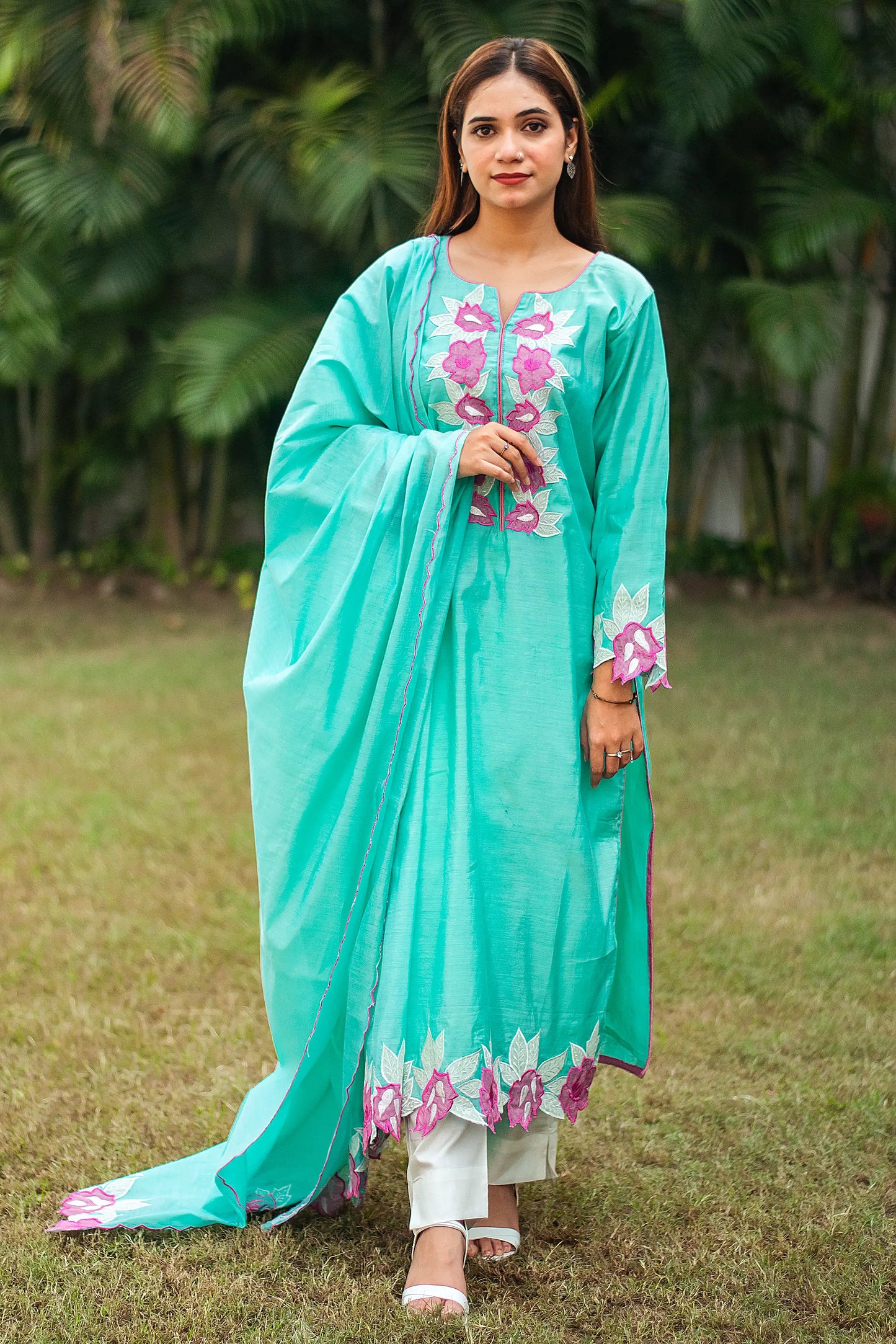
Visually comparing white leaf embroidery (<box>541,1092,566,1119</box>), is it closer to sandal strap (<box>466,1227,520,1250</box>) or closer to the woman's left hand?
sandal strap (<box>466,1227,520,1250</box>)

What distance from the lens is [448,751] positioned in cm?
205

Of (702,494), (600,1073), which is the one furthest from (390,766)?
(702,494)

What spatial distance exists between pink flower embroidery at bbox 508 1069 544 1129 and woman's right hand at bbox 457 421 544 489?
2.82ft

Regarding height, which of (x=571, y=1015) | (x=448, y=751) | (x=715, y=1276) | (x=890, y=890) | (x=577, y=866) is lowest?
(x=890, y=890)

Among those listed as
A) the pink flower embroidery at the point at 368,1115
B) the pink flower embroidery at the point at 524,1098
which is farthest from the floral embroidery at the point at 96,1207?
the pink flower embroidery at the point at 524,1098

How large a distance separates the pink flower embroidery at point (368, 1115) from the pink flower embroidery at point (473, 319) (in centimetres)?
110

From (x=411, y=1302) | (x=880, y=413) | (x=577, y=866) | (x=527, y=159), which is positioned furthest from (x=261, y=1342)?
(x=880, y=413)

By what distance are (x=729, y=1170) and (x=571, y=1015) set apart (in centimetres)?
57

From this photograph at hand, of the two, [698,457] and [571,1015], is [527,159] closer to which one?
[571,1015]

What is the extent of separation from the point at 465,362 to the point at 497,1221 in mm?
1298

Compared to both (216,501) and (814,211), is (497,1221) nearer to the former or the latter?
(814,211)

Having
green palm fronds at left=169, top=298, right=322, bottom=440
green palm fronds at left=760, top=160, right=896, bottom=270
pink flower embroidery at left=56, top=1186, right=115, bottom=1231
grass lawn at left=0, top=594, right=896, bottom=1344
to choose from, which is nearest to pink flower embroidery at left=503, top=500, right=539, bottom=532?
grass lawn at left=0, top=594, right=896, bottom=1344

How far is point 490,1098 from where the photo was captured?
6.66 ft

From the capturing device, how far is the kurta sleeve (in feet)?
6.72
